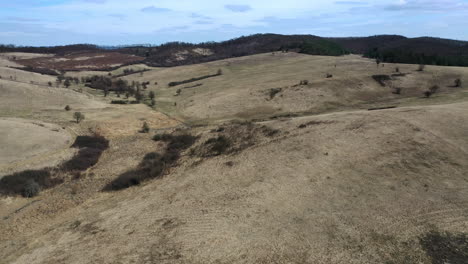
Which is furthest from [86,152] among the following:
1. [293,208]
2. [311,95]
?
[311,95]

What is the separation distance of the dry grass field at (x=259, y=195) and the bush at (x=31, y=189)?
55 cm

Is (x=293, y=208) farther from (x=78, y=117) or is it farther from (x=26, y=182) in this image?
(x=78, y=117)

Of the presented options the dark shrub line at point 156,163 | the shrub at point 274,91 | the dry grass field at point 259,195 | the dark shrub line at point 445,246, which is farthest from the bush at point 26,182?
the shrub at point 274,91

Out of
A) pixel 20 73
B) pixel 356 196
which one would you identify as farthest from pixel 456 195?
pixel 20 73

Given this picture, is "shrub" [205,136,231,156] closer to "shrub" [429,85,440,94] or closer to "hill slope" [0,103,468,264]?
"hill slope" [0,103,468,264]

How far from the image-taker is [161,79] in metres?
108

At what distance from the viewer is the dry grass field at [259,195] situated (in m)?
16.6

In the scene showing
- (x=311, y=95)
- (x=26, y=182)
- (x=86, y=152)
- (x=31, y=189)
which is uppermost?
(x=311, y=95)

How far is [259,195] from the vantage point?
2167 cm

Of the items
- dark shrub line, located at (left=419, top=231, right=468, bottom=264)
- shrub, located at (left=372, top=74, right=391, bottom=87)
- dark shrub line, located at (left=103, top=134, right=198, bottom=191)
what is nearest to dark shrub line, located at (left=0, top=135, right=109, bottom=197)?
dark shrub line, located at (left=103, top=134, right=198, bottom=191)

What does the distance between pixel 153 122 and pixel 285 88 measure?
24.3 m

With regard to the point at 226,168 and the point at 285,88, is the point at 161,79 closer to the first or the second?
the point at 285,88

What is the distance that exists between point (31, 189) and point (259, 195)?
60.1 feet

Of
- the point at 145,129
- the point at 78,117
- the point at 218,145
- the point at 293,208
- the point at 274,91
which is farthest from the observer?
the point at 274,91
